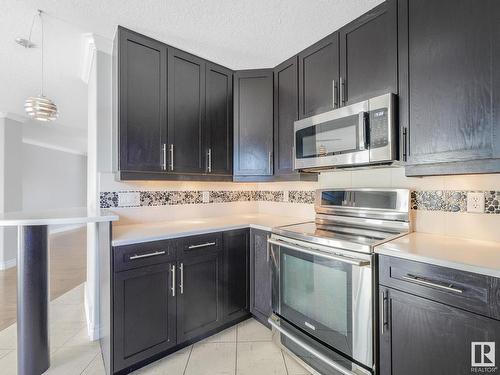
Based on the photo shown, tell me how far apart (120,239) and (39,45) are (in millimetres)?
1760

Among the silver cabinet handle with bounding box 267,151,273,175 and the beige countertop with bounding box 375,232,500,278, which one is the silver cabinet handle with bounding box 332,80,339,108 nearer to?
the silver cabinet handle with bounding box 267,151,273,175

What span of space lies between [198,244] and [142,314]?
0.57 m

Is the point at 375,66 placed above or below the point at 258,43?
below

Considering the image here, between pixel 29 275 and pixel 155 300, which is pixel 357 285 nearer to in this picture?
pixel 155 300

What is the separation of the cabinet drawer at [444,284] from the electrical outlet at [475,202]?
0.65m

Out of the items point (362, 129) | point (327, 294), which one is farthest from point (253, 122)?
point (327, 294)

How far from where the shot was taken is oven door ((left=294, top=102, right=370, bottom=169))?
5.47ft

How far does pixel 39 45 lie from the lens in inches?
80.9

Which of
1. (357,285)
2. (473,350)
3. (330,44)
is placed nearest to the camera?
(473,350)

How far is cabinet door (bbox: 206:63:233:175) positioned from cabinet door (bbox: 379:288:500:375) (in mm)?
1644

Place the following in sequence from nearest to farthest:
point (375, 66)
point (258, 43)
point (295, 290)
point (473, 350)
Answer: point (473, 350)
point (375, 66)
point (295, 290)
point (258, 43)

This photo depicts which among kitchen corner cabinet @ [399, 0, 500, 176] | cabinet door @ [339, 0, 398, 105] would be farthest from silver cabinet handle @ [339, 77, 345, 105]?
kitchen corner cabinet @ [399, 0, 500, 176]

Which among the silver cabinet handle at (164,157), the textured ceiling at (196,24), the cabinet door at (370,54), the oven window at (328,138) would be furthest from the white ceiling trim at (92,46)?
the cabinet door at (370,54)

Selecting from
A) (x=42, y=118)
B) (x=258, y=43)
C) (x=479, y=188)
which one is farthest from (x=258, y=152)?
(x=42, y=118)
